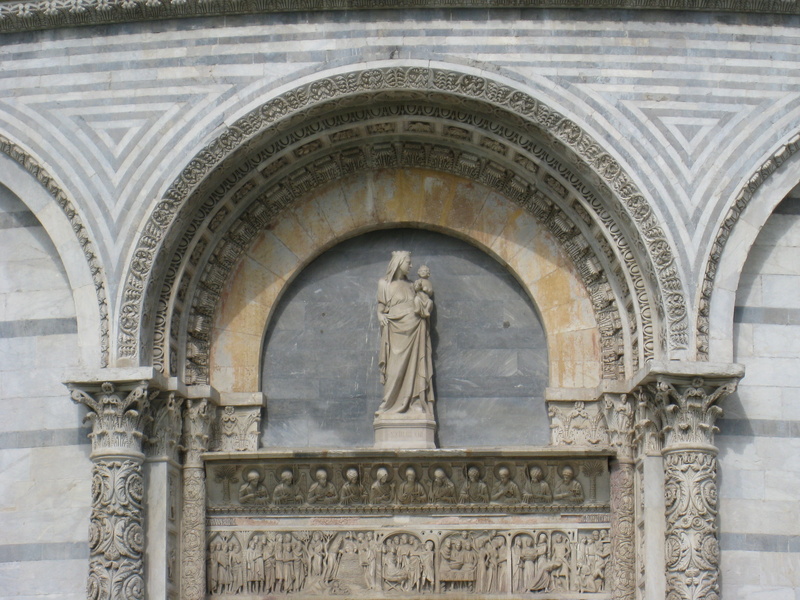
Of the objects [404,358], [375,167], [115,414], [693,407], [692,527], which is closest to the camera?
[692,527]

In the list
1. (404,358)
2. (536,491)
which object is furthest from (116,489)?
(536,491)

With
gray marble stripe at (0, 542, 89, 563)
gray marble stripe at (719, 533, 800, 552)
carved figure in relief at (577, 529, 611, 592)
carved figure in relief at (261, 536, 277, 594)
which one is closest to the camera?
gray marble stripe at (719, 533, 800, 552)

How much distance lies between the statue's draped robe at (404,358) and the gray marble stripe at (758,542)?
9.43 ft

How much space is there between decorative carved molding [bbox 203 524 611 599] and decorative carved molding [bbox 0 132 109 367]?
6.87 feet

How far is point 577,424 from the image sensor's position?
42.4ft

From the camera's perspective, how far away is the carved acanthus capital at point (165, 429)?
1248cm

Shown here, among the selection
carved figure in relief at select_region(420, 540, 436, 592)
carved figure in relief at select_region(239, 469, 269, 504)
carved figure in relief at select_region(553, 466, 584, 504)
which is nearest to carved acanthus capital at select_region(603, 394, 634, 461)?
carved figure in relief at select_region(553, 466, 584, 504)

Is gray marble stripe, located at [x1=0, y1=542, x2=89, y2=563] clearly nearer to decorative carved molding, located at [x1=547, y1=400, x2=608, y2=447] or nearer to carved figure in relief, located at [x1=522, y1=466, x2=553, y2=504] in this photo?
carved figure in relief, located at [x1=522, y1=466, x2=553, y2=504]

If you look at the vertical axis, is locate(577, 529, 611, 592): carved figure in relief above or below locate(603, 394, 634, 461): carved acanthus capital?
below

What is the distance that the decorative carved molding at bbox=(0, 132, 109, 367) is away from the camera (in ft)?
40.7

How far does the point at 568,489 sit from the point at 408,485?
1.43 meters

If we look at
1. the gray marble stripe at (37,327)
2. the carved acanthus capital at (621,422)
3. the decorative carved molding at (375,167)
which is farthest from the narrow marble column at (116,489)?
the carved acanthus capital at (621,422)

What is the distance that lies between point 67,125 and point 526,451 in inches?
199

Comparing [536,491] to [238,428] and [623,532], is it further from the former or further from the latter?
[238,428]
